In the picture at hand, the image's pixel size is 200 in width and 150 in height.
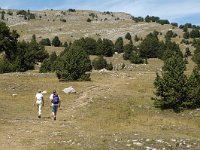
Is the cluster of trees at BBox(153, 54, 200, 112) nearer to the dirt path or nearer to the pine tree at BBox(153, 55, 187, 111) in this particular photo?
the pine tree at BBox(153, 55, 187, 111)

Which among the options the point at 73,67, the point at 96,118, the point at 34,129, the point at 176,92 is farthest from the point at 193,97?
the point at 73,67

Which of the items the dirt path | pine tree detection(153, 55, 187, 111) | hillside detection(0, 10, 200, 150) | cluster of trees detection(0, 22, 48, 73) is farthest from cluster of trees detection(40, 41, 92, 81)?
cluster of trees detection(0, 22, 48, 73)

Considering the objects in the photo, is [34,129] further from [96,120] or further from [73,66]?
[73,66]

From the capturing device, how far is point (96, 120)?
35812 millimetres

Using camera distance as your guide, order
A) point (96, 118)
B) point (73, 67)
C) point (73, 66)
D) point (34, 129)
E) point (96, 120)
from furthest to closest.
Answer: point (73, 67) < point (73, 66) < point (96, 118) < point (96, 120) < point (34, 129)

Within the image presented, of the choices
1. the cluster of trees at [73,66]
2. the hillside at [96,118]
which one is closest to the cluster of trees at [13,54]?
the hillside at [96,118]

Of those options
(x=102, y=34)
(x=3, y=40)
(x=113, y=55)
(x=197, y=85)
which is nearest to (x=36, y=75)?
(x=3, y=40)

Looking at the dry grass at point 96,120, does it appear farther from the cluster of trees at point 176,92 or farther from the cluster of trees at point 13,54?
the cluster of trees at point 13,54

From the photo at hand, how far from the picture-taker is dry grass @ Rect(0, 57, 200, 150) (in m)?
27.7

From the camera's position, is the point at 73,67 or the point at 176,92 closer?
the point at 176,92

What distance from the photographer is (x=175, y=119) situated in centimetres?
3838

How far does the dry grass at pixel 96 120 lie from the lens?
27703mm

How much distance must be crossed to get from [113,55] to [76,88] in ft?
217

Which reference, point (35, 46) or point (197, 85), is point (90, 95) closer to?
point (197, 85)
